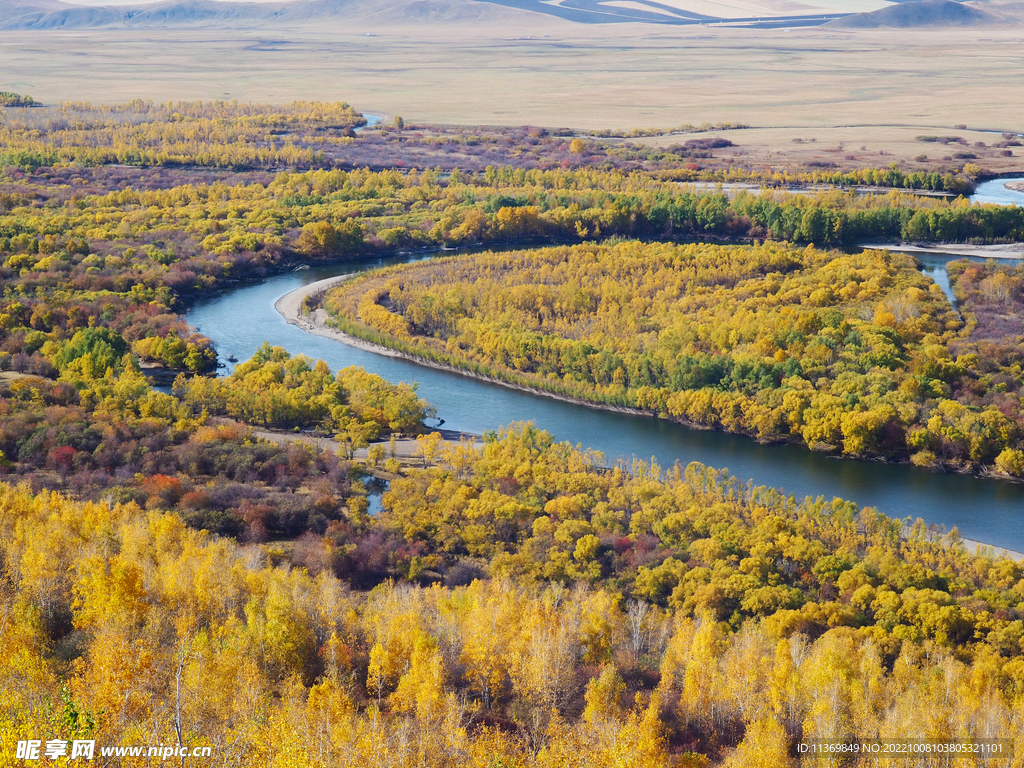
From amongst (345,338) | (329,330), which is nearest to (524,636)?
(345,338)

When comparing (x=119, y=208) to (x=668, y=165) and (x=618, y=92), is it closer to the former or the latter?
(x=668, y=165)

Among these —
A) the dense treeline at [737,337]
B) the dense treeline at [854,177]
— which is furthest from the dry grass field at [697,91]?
the dense treeline at [737,337]

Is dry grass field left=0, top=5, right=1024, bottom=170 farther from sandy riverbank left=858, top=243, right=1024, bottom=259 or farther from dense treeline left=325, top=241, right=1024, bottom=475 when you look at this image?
dense treeline left=325, top=241, right=1024, bottom=475

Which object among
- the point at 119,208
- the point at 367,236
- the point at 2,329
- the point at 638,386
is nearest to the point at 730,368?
the point at 638,386

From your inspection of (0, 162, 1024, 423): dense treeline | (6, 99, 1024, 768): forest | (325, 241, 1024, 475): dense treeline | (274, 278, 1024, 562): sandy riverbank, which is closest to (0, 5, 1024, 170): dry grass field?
(0, 162, 1024, 423): dense treeline

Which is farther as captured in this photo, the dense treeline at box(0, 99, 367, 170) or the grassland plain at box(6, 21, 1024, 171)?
the grassland plain at box(6, 21, 1024, 171)

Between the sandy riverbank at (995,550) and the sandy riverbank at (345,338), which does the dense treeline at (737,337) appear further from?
the sandy riverbank at (995,550)

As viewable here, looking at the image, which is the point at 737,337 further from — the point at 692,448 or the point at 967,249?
the point at 967,249

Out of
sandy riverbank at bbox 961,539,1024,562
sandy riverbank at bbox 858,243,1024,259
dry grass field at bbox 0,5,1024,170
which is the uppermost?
dry grass field at bbox 0,5,1024,170
